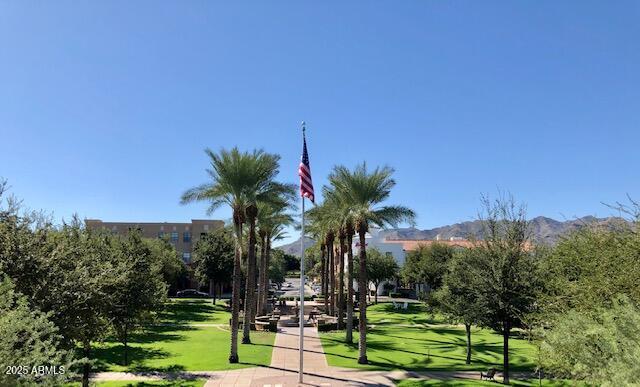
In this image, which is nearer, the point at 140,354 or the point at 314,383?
the point at 314,383

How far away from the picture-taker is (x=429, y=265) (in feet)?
175

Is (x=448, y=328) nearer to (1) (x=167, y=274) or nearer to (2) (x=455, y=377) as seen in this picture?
(2) (x=455, y=377)

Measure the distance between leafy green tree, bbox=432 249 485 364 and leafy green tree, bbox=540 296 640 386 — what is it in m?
6.88

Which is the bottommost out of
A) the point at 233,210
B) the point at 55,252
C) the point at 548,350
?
the point at 548,350

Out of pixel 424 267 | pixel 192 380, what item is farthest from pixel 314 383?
pixel 424 267

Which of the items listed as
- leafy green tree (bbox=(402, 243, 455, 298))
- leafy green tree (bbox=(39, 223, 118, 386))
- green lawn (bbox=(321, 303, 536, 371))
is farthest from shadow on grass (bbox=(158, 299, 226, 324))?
leafy green tree (bbox=(402, 243, 455, 298))

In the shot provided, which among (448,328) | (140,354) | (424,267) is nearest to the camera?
(140,354)

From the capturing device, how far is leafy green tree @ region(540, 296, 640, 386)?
7.16m

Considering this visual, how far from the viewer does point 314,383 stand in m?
18.9

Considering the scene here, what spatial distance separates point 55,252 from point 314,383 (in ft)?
35.2

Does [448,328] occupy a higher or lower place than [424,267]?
lower

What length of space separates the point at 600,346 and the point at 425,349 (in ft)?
62.7

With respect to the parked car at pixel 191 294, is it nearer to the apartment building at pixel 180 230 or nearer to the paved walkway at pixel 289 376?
the apartment building at pixel 180 230

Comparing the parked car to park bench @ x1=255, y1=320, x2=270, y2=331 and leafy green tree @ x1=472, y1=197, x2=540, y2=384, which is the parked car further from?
leafy green tree @ x1=472, y1=197, x2=540, y2=384
